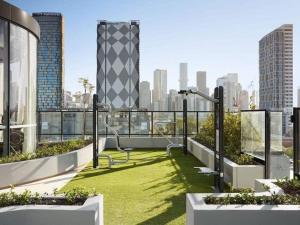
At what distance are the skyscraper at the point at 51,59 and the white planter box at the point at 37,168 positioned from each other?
7563 cm

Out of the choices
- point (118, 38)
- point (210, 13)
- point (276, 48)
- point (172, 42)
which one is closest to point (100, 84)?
point (118, 38)

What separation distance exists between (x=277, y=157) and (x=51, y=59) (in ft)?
304

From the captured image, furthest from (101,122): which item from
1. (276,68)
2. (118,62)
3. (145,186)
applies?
(118,62)

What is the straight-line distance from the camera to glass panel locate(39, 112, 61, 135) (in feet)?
46.7

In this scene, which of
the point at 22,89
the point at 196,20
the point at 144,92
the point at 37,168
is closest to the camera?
the point at 37,168

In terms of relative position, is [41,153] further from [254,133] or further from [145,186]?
[254,133]

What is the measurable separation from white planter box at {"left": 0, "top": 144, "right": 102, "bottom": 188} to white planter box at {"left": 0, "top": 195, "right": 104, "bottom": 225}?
3.51 meters

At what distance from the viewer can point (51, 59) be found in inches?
3711

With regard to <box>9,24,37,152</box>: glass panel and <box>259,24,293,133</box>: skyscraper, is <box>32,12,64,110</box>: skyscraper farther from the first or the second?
<box>9,24,37,152</box>: glass panel

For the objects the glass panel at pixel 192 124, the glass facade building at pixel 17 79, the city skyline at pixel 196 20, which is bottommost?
the glass panel at pixel 192 124

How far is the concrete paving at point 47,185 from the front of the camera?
661 centimetres

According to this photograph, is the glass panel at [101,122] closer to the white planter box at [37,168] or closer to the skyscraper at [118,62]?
the white planter box at [37,168]

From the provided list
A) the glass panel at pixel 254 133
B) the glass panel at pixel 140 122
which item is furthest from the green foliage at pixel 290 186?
the glass panel at pixel 140 122

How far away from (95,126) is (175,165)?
2211mm
